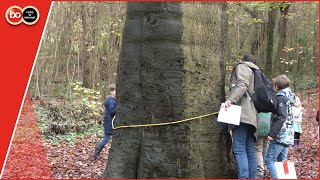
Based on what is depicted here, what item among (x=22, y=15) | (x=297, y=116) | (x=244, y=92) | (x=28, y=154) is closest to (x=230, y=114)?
(x=244, y=92)

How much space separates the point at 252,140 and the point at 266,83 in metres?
0.72

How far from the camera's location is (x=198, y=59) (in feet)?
16.4

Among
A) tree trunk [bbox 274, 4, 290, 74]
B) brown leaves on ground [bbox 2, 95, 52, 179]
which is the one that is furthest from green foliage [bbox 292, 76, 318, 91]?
brown leaves on ground [bbox 2, 95, 52, 179]

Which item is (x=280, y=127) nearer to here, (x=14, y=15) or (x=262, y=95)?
(x=262, y=95)

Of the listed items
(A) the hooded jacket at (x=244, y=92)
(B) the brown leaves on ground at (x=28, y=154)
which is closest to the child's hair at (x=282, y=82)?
(A) the hooded jacket at (x=244, y=92)

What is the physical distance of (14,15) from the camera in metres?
4.80

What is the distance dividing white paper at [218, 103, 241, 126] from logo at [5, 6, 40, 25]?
235cm

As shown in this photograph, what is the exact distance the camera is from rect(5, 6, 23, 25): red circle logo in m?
4.78

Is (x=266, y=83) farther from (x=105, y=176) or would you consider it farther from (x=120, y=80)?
(x=105, y=176)

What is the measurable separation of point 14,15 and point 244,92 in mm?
2770

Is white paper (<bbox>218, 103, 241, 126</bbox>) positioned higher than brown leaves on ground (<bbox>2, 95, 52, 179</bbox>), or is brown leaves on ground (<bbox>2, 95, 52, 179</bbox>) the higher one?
white paper (<bbox>218, 103, 241, 126</bbox>)

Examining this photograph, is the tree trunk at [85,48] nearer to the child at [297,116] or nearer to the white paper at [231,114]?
the child at [297,116]

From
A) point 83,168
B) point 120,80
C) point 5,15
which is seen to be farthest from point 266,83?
Result: point 83,168

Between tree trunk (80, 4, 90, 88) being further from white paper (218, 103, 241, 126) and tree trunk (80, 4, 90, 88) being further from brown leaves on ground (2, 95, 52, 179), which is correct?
white paper (218, 103, 241, 126)
